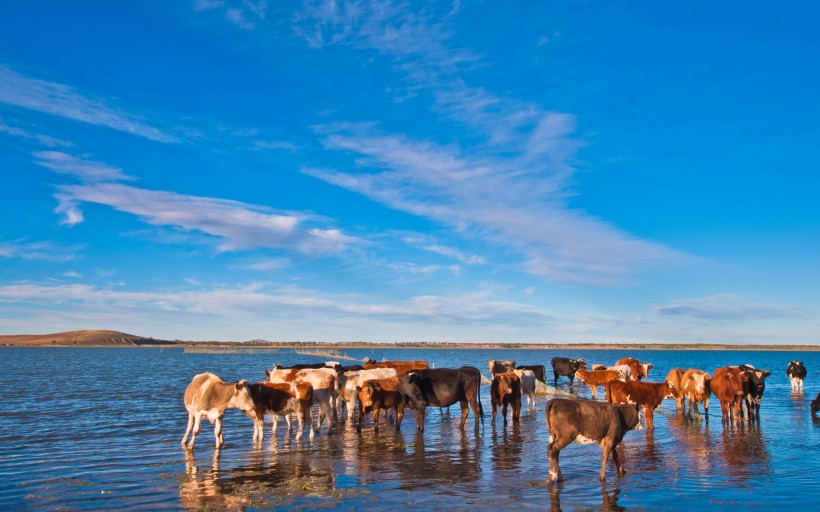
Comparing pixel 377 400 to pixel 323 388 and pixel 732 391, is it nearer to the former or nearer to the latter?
pixel 323 388

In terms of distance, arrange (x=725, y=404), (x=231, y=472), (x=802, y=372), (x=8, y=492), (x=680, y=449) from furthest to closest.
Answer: (x=802, y=372), (x=725, y=404), (x=680, y=449), (x=231, y=472), (x=8, y=492)

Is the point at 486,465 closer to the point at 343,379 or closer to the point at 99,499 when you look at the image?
the point at 99,499

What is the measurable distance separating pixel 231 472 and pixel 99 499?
2582 mm

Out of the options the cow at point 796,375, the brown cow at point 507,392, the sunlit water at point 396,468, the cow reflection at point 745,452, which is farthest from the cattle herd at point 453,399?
the cow at point 796,375

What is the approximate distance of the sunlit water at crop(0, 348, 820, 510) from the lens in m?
10.2

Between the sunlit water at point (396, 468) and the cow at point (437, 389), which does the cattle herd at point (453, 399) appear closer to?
the cow at point (437, 389)

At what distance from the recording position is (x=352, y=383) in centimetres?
2114

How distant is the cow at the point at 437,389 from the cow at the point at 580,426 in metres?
7.03

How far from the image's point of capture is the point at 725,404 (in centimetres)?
1978

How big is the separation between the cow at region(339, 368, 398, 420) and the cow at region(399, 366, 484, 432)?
2.81 meters

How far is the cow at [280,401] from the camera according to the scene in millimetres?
15719

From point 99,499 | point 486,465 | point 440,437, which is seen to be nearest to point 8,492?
point 99,499

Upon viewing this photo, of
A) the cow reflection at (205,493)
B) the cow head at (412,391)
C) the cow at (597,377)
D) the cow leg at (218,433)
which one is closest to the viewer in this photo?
the cow reflection at (205,493)

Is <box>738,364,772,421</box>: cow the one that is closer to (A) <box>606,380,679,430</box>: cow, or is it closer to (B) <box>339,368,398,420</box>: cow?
(A) <box>606,380,679,430</box>: cow
